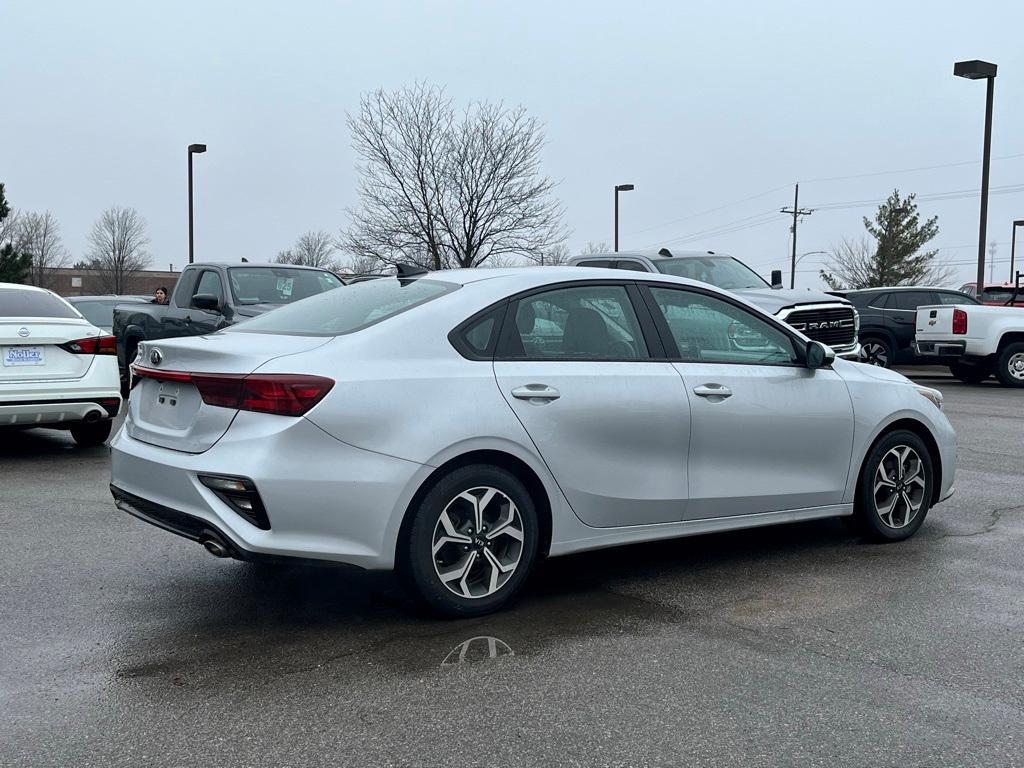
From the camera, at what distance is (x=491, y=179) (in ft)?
121

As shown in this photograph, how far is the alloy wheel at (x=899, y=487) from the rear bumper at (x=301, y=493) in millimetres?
3062

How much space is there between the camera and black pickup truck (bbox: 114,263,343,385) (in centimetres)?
1231

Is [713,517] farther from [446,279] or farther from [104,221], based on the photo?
[104,221]

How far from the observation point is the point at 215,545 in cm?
439

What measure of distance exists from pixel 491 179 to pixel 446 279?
3233cm

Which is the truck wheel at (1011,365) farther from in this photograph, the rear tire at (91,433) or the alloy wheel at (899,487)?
the rear tire at (91,433)

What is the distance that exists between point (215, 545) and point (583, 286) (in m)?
2.13

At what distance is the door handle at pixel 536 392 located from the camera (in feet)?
15.6

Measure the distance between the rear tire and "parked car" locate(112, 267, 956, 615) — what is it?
5.45 metres

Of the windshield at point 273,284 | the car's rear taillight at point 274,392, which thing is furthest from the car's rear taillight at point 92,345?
the car's rear taillight at point 274,392

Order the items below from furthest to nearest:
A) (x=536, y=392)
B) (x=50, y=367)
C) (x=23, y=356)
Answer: (x=50, y=367), (x=23, y=356), (x=536, y=392)

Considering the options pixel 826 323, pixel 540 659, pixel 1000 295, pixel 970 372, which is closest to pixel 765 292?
pixel 826 323

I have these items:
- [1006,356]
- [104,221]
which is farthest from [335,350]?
[104,221]

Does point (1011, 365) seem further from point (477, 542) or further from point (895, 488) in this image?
point (477, 542)
